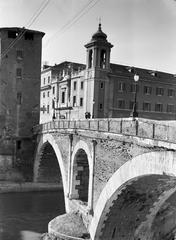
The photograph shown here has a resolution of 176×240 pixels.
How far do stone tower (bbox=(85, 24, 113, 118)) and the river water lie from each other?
44.6 ft

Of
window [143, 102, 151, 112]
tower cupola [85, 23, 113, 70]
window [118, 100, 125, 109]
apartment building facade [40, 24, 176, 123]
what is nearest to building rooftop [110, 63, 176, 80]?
apartment building facade [40, 24, 176, 123]

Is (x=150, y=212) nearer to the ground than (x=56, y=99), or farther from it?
nearer to the ground

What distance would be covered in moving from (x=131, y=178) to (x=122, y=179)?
93 centimetres

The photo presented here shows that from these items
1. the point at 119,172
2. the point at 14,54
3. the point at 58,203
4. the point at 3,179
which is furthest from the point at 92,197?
the point at 14,54

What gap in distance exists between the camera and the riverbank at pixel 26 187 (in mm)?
32344

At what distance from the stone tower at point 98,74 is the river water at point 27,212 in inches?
536

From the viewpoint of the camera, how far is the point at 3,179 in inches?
1352

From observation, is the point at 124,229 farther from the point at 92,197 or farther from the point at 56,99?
the point at 56,99

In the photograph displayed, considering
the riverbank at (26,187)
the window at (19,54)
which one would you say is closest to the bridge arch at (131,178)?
the riverbank at (26,187)

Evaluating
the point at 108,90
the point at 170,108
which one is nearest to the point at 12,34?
the point at 108,90

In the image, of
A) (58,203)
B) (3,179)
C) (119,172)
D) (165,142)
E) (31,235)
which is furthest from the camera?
(3,179)

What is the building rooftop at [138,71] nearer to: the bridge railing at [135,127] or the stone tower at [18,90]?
the stone tower at [18,90]

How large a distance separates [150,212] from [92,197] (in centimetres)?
301

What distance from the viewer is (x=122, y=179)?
14367 millimetres
